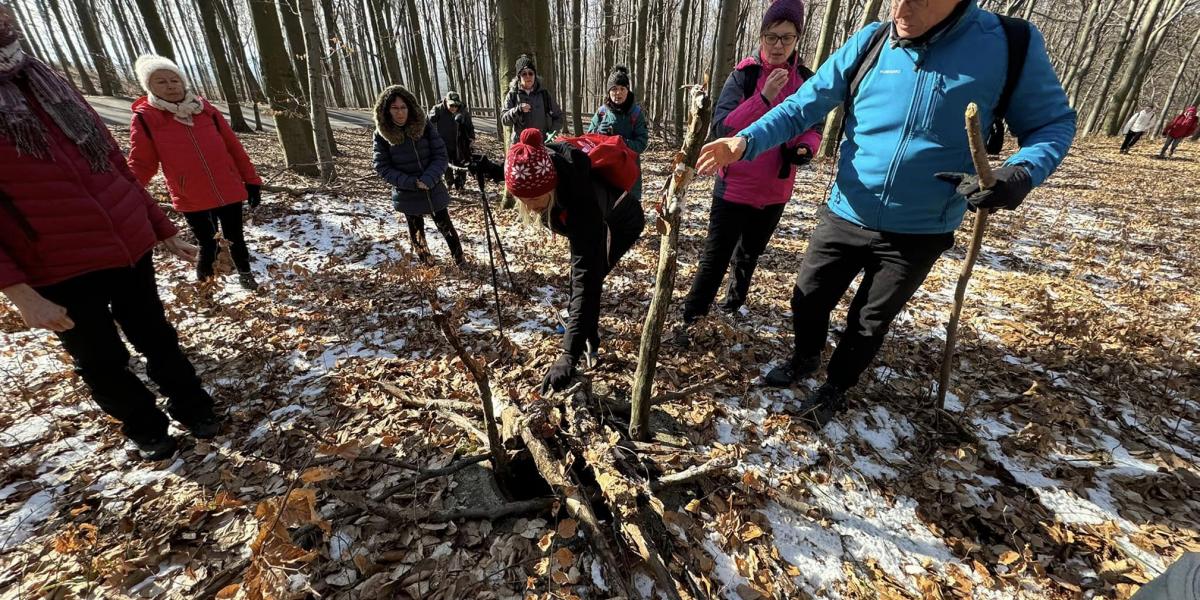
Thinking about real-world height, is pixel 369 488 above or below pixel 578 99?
below

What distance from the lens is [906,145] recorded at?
2168 mm

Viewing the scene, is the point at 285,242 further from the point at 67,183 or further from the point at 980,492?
the point at 980,492

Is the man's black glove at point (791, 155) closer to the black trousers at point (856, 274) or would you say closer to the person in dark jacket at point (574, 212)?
the black trousers at point (856, 274)

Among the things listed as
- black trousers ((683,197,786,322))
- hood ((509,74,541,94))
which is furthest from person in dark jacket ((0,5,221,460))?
hood ((509,74,541,94))

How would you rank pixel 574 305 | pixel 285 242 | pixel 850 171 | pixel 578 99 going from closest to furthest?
pixel 850 171
pixel 574 305
pixel 285 242
pixel 578 99

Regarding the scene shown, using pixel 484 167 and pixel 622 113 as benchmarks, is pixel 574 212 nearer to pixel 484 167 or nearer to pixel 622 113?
pixel 484 167

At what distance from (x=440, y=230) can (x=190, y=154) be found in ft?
7.12

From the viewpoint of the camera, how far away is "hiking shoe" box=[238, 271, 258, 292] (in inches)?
187

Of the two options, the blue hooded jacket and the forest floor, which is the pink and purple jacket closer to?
the blue hooded jacket

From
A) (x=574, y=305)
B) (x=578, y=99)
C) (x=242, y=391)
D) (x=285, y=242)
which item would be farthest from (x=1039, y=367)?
(x=578, y=99)

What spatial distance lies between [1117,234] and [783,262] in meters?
5.58

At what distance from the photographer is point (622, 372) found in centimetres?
351

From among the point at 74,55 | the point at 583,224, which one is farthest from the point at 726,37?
the point at 74,55

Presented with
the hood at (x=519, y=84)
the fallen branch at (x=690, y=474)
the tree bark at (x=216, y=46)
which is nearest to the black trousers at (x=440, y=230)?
the hood at (x=519, y=84)
